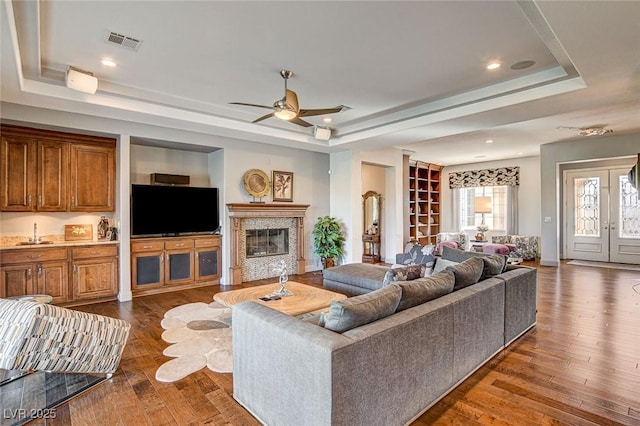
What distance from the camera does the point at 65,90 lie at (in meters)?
3.92

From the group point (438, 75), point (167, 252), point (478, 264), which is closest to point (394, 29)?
point (438, 75)

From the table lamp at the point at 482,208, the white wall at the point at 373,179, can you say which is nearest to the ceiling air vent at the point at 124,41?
the white wall at the point at 373,179

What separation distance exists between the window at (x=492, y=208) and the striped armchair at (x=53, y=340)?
33.0 ft

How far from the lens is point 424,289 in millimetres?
2400

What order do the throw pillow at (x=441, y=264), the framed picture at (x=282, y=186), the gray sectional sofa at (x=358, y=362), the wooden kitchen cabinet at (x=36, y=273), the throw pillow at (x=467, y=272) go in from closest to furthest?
the gray sectional sofa at (x=358, y=362) → the throw pillow at (x=467, y=272) → the throw pillow at (x=441, y=264) → the wooden kitchen cabinet at (x=36, y=273) → the framed picture at (x=282, y=186)

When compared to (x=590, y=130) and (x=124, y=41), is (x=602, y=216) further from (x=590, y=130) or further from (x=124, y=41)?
(x=124, y=41)

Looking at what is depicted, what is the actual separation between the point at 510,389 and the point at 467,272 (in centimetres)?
91

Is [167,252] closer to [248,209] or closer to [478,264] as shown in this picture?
[248,209]

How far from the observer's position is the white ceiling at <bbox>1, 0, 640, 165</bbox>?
2613 millimetres

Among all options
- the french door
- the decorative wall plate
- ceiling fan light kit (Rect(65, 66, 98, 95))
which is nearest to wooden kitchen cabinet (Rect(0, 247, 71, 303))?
ceiling fan light kit (Rect(65, 66, 98, 95))

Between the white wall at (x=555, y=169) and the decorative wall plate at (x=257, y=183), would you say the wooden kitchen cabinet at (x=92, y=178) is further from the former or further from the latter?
the white wall at (x=555, y=169)

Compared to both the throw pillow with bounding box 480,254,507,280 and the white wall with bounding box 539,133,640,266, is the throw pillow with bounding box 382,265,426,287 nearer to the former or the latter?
the throw pillow with bounding box 480,254,507,280

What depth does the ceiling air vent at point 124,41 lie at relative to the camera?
305 cm

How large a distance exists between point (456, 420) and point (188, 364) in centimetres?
219
